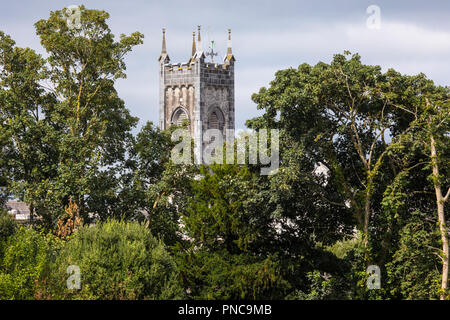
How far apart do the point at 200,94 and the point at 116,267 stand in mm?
57033

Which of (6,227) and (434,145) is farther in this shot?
(6,227)

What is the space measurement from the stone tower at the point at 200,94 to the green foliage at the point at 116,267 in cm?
5404

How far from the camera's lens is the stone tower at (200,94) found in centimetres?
8475

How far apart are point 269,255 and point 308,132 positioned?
5.45 m

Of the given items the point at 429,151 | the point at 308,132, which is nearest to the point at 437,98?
the point at 429,151

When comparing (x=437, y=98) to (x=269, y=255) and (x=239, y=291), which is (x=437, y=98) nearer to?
(x=269, y=255)

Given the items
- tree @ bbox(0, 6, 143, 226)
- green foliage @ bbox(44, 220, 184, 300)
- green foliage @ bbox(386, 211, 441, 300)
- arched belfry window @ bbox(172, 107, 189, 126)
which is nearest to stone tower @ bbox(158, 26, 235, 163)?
arched belfry window @ bbox(172, 107, 189, 126)

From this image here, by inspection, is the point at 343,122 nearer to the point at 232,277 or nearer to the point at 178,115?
the point at 232,277

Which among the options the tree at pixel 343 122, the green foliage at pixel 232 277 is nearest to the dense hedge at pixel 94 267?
the green foliage at pixel 232 277

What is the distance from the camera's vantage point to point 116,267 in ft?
94.5

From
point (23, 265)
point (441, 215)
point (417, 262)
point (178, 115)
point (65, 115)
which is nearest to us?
point (441, 215)

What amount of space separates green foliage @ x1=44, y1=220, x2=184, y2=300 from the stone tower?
177 feet

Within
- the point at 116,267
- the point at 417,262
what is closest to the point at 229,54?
the point at 116,267

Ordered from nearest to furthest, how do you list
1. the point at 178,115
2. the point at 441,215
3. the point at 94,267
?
the point at 441,215
the point at 94,267
the point at 178,115
